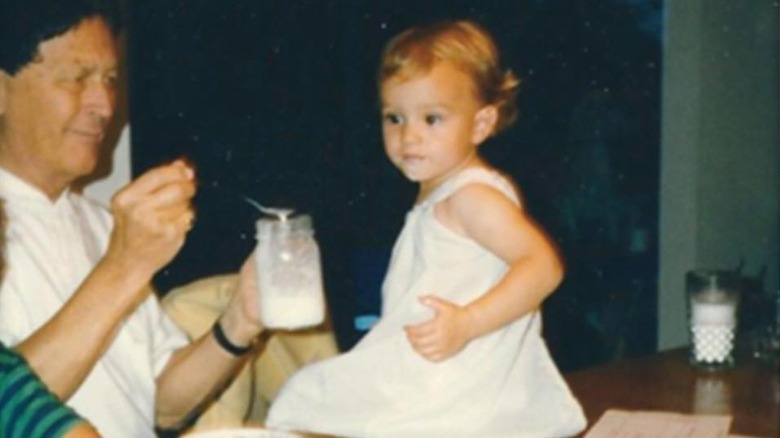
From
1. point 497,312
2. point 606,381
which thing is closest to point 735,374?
point 606,381

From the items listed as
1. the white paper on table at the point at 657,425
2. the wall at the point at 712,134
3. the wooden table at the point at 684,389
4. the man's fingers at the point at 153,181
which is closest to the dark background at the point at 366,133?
the wall at the point at 712,134

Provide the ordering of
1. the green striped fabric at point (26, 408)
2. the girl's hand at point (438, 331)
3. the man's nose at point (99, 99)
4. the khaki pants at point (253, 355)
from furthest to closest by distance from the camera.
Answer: the khaki pants at point (253, 355), the man's nose at point (99, 99), the girl's hand at point (438, 331), the green striped fabric at point (26, 408)

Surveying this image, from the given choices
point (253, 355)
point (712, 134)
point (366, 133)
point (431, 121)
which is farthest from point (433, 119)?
point (712, 134)

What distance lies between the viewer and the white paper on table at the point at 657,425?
1.03 m

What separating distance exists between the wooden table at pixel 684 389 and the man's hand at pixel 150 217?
503 mm

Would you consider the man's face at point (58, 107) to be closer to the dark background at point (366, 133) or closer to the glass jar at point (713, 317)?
the dark background at point (366, 133)

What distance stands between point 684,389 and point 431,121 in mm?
478

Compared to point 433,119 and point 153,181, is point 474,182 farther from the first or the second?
point 153,181

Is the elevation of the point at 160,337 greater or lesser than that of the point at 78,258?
lesser

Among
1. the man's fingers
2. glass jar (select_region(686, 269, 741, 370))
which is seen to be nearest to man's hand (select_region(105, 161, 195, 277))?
the man's fingers

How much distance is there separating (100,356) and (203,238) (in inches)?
20.9

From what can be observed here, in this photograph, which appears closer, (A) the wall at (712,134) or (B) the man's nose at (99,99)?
(B) the man's nose at (99,99)

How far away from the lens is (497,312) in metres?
0.98

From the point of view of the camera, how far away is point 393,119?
1.15 m
